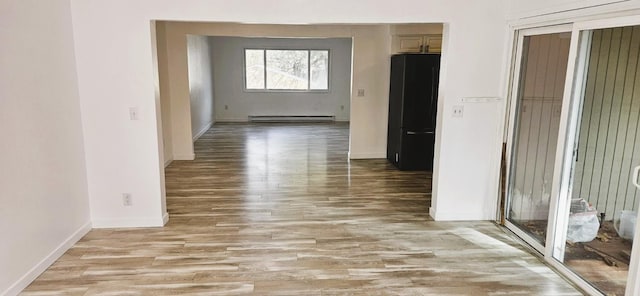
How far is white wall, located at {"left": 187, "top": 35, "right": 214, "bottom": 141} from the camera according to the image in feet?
→ 25.8

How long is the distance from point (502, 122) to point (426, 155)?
2.27 metres

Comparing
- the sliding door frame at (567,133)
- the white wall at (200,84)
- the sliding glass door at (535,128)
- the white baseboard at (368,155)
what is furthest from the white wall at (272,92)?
the sliding door frame at (567,133)

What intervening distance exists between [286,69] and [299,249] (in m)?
8.60

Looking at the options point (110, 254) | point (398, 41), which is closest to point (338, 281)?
point (110, 254)

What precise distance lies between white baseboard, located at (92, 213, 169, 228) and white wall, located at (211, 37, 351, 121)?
7.70 m

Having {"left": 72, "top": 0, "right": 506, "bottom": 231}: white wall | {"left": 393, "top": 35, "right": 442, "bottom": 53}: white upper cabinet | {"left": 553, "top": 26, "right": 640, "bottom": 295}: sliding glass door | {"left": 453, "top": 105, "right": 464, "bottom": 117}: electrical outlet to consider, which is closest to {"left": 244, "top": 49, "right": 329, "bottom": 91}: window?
{"left": 393, "top": 35, "right": 442, "bottom": 53}: white upper cabinet

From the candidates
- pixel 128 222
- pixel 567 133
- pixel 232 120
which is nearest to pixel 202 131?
pixel 232 120

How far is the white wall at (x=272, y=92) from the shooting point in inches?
433

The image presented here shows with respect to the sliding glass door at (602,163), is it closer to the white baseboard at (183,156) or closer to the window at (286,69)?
the white baseboard at (183,156)

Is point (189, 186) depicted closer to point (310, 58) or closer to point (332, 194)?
point (332, 194)

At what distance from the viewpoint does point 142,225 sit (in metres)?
3.83

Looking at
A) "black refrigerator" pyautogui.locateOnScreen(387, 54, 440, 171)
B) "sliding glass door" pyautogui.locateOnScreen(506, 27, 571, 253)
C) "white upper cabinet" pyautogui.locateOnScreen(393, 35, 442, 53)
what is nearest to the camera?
"sliding glass door" pyautogui.locateOnScreen(506, 27, 571, 253)

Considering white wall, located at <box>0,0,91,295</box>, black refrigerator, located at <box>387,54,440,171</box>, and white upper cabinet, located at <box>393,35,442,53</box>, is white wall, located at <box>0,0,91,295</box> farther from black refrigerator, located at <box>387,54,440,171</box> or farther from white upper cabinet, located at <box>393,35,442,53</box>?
white upper cabinet, located at <box>393,35,442,53</box>

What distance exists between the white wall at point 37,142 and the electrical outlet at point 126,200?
1.09ft
